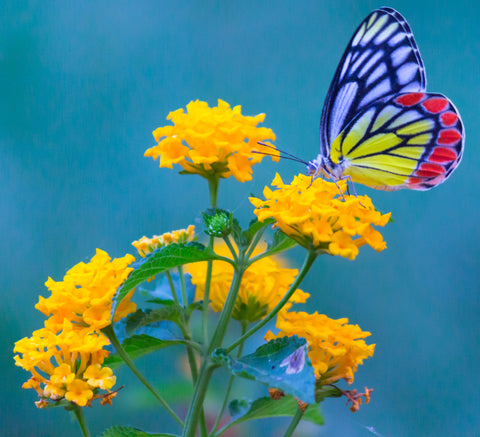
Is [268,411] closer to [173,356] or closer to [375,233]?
[375,233]

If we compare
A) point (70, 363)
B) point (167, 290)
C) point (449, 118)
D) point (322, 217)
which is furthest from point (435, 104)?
point (70, 363)

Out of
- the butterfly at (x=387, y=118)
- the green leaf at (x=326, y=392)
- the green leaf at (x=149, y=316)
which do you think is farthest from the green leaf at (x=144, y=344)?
the butterfly at (x=387, y=118)

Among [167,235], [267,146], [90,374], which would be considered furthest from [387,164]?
[90,374]

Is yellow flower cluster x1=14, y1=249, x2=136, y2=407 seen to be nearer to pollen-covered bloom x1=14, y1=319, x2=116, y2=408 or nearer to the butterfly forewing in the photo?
pollen-covered bloom x1=14, y1=319, x2=116, y2=408

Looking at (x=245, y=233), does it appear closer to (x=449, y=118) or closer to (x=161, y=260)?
(x=161, y=260)

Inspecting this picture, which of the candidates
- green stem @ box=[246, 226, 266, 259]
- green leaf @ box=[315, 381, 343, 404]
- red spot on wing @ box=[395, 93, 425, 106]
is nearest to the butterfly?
red spot on wing @ box=[395, 93, 425, 106]

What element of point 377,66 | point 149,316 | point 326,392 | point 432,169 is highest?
point 377,66

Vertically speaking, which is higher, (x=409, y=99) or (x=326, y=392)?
(x=409, y=99)
